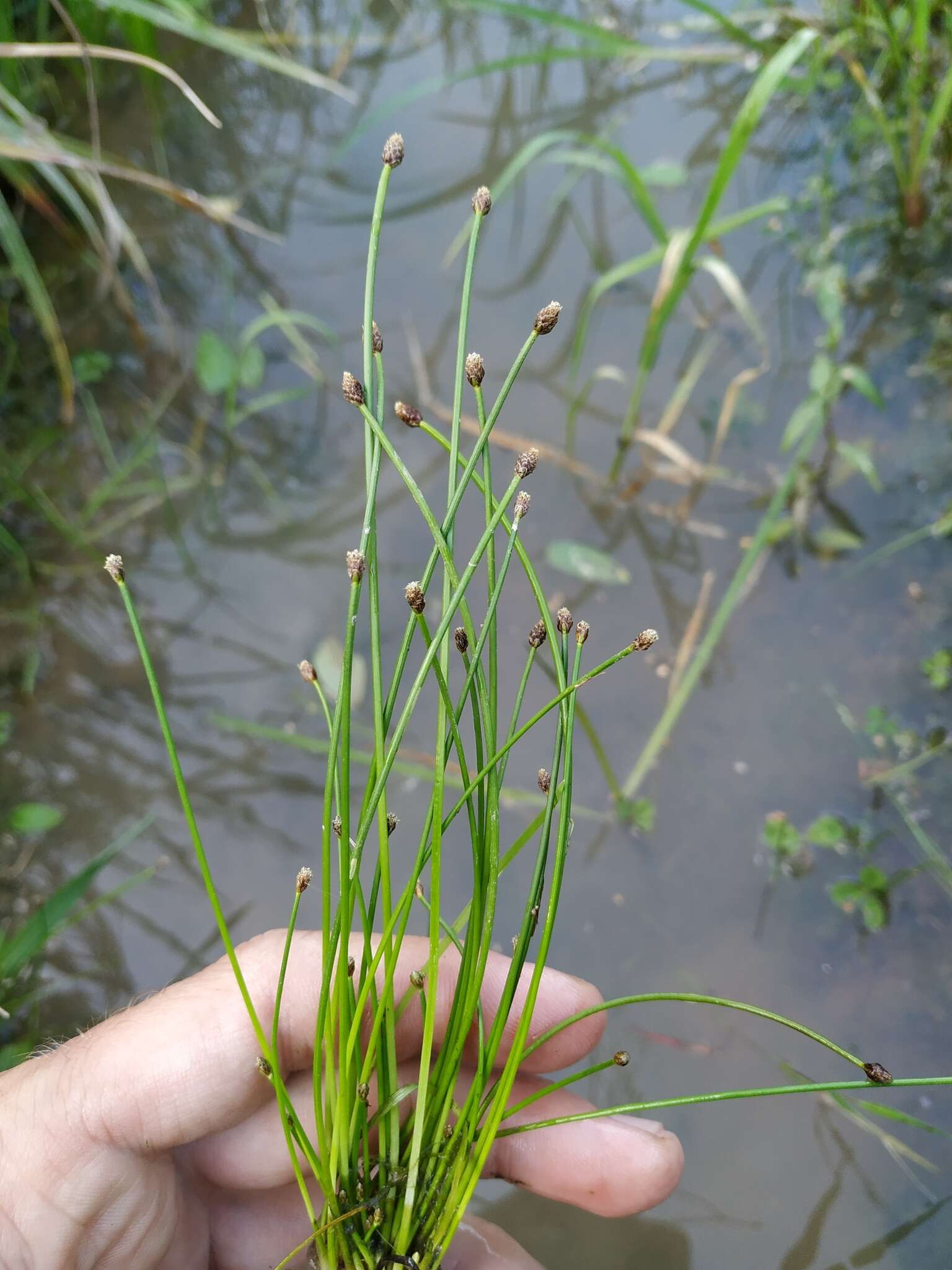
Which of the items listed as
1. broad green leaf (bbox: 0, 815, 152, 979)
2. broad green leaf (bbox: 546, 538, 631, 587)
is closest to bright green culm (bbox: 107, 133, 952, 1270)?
broad green leaf (bbox: 0, 815, 152, 979)

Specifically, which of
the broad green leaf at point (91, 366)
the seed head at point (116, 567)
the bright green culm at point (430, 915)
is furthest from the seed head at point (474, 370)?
the broad green leaf at point (91, 366)

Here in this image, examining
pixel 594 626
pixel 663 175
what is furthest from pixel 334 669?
pixel 663 175

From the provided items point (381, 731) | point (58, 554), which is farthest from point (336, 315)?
point (381, 731)

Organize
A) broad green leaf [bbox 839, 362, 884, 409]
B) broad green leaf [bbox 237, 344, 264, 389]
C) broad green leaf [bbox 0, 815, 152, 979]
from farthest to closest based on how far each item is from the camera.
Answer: broad green leaf [bbox 237, 344, 264, 389]
broad green leaf [bbox 839, 362, 884, 409]
broad green leaf [bbox 0, 815, 152, 979]

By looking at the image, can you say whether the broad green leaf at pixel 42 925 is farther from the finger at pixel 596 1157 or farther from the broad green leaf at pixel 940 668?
the broad green leaf at pixel 940 668

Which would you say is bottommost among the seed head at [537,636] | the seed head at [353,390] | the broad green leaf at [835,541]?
the seed head at [537,636]

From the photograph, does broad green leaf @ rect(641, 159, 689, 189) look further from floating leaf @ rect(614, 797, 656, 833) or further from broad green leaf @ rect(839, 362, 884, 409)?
floating leaf @ rect(614, 797, 656, 833)
